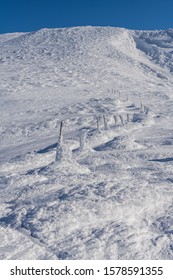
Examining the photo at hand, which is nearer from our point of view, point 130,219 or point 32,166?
point 130,219

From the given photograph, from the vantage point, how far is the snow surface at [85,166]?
536 inches

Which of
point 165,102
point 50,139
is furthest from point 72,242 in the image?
point 165,102

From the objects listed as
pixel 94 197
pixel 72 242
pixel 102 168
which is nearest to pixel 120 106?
pixel 102 168

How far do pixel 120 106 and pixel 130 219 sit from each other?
26400mm

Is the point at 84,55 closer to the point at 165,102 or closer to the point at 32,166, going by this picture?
the point at 165,102

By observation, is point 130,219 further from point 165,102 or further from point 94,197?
point 165,102

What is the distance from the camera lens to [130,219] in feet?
49.5

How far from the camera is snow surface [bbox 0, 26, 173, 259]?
13.6 m

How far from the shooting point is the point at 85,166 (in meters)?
21.1

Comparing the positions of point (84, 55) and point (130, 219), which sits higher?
point (84, 55)

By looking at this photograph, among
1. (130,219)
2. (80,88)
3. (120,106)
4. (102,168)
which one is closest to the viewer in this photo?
(130,219)
